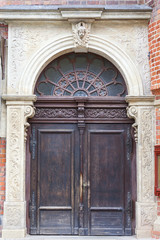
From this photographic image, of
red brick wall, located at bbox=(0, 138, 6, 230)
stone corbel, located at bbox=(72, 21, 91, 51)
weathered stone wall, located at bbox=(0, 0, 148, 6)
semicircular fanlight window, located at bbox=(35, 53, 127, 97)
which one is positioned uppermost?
weathered stone wall, located at bbox=(0, 0, 148, 6)

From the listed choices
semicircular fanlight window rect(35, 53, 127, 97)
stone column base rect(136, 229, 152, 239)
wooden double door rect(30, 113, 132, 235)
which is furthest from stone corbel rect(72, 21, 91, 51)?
stone column base rect(136, 229, 152, 239)

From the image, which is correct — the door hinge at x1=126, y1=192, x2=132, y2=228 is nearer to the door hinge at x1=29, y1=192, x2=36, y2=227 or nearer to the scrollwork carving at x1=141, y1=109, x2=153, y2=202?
the scrollwork carving at x1=141, y1=109, x2=153, y2=202

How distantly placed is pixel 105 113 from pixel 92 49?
1.32 m

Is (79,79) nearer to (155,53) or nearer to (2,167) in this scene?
(155,53)

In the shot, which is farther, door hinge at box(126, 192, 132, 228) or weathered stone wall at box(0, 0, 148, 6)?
weathered stone wall at box(0, 0, 148, 6)

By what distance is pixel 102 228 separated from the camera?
25.0 feet

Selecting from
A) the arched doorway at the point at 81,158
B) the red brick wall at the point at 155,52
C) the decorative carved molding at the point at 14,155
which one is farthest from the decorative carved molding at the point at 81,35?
the decorative carved molding at the point at 14,155

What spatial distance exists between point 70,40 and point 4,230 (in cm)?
391

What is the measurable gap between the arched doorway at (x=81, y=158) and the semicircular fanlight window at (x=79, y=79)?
0.02 m

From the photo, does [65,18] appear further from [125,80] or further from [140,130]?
[140,130]

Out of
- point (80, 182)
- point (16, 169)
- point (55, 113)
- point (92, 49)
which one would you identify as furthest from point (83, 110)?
point (16, 169)

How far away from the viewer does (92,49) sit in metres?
7.71

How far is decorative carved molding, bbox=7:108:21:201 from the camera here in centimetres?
735

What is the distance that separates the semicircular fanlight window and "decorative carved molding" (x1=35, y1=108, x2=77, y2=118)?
313mm
